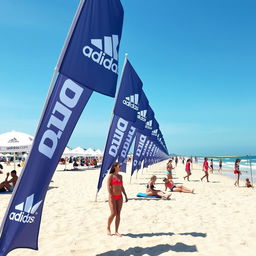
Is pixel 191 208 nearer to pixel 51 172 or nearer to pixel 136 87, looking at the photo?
pixel 136 87

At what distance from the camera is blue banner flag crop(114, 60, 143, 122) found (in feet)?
31.6

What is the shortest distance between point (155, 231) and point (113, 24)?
14.3 feet

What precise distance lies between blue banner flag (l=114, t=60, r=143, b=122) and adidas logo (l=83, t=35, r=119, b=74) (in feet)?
16.3

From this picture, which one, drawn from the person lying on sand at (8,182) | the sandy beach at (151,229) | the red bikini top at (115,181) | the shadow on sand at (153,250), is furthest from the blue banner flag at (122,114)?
the person lying on sand at (8,182)

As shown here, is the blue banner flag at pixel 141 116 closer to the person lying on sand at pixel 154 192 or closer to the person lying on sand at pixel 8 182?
the person lying on sand at pixel 154 192

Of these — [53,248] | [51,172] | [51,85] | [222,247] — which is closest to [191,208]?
[222,247]

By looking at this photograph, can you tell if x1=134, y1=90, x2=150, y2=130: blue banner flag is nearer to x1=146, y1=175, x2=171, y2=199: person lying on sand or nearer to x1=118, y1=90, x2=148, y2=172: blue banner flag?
x1=118, y1=90, x2=148, y2=172: blue banner flag

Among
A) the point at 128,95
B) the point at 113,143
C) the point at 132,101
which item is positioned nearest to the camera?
the point at 113,143

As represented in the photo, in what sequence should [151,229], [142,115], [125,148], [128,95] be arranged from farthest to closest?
[142,115] < [125,148] < [128,95] < [151,229]

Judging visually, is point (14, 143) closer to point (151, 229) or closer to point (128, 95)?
point (128, 95)

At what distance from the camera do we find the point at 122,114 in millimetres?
9555

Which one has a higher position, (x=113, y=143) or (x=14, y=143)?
(x=14, y=143)

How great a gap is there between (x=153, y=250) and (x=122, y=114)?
219 inches

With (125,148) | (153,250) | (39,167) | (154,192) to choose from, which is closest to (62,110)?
(39,167)
